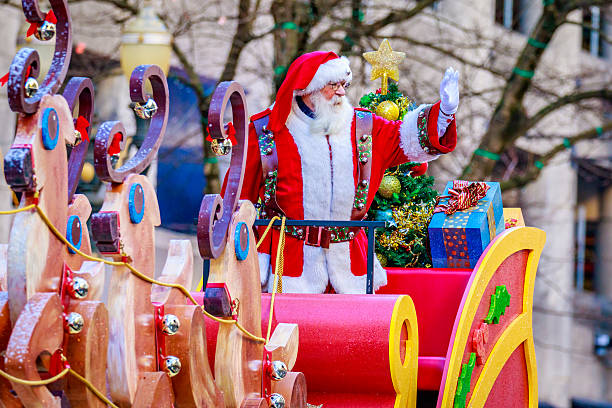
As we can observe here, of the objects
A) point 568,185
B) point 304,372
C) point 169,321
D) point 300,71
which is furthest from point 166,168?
point 568,185

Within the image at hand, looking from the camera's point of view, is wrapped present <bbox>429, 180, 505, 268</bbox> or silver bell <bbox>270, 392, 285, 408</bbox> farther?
wrapped present <bbox>429, 180, 505, 268</bbox>

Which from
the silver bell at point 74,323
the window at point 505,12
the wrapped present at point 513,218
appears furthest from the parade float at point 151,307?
the window at point 505,12

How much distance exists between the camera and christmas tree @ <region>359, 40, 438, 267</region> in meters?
5.19

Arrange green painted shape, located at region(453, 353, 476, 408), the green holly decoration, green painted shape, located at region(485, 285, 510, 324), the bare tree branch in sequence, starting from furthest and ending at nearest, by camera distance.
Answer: the bare tree branch, the green holly decoration, green painted shape, located at region(485, 285, 510, 324), green painted shape, located at region(453, 353, 476, 408)

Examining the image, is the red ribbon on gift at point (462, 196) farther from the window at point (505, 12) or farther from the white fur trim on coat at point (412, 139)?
the window at point (505, 12)

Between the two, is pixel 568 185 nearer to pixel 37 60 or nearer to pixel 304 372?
pixel 304 372

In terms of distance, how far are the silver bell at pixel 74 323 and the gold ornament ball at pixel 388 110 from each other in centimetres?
306

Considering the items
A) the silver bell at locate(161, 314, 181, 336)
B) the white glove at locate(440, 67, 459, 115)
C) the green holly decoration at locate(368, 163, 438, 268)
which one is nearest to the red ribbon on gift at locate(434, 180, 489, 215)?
the green holly decoration at locate(368, 163, 438, 268)

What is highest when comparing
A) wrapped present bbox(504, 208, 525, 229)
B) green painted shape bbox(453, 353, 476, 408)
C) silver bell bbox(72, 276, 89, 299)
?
silver bell bbox(72, 276, 89, 299)

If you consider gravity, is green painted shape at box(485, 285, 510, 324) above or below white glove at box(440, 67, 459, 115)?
below

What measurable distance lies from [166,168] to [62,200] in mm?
7961

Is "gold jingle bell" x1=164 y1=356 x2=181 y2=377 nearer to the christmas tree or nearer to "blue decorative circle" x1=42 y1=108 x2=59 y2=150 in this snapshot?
"blue decorative circle" x1=42 y1=108 x2=59 y2=150

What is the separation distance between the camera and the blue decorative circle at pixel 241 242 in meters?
3.16

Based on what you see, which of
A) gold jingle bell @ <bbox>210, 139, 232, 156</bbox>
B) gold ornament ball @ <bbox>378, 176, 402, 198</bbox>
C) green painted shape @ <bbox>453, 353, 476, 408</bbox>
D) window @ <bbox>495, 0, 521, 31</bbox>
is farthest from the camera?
window @ <bbox>495, 0, 521, 31</bbox>
